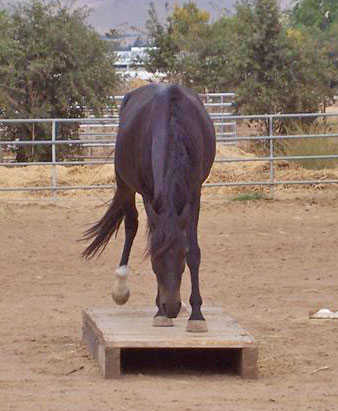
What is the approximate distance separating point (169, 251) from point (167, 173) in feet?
1.56

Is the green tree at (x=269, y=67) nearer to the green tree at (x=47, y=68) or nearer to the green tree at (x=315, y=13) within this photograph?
the green tree at (x=47, y=68)

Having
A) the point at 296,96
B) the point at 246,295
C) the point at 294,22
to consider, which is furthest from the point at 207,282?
→ the point at 294,22

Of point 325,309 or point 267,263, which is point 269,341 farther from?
point 267,263

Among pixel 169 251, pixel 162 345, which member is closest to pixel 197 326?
pixel 162 345

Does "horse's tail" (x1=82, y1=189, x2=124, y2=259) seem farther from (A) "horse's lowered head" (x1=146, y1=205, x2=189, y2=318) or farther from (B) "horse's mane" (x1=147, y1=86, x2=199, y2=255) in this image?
(A) "horse's lowered head" (x1=146, y1=205, x2=189, y2=318)

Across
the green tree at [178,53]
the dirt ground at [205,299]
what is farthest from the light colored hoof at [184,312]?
the green tree at [178,53]

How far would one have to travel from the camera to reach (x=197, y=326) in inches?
240

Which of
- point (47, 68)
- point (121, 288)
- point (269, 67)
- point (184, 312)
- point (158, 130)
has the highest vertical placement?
point (269, 67)

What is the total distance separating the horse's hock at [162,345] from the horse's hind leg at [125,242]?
0.16 meters

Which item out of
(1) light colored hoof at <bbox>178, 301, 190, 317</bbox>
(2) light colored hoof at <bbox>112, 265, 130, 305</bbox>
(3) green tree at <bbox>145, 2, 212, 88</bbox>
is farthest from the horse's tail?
(3) green tree at <bbox>145, 2, 212, 88</bbox>

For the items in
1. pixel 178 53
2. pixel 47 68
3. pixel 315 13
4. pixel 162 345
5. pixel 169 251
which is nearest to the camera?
pixel 169 251

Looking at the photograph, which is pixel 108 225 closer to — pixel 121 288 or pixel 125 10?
pixel 121 288

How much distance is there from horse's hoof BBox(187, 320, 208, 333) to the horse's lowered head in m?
0.45

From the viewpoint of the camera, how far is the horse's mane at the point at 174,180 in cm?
558
